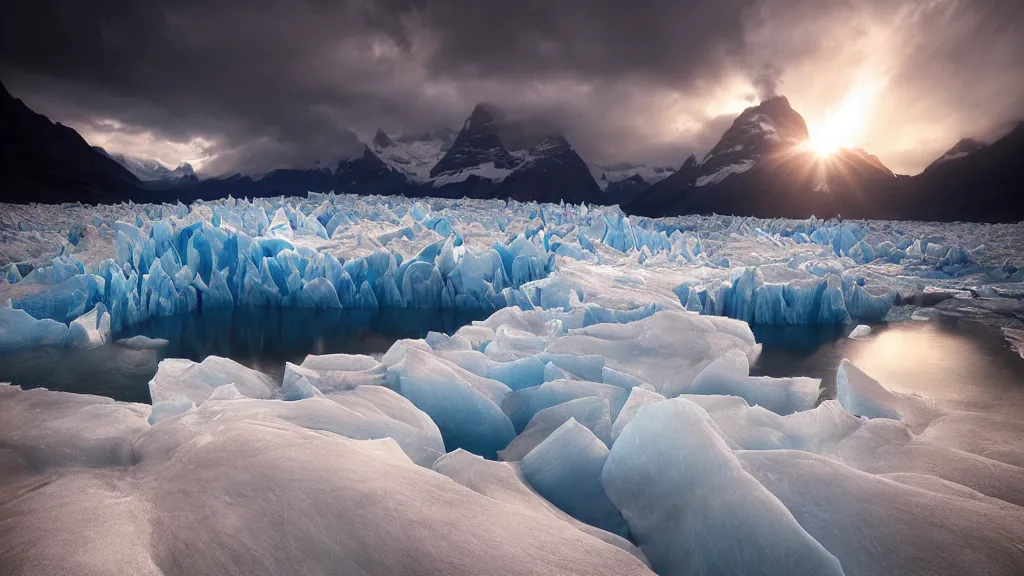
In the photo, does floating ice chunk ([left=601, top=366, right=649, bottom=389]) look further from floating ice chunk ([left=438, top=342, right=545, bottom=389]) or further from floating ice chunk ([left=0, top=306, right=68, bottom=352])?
floating ice chunk ([left=0, top=306, right=68, bottom=352])

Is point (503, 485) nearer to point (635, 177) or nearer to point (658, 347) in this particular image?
point (658, 347)

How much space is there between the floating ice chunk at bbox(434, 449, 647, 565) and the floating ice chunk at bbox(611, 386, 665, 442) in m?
0.65

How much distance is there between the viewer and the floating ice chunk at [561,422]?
9.79 feet

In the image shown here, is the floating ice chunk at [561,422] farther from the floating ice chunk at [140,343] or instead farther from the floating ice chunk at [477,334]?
the floating ice chunk at [140,343]

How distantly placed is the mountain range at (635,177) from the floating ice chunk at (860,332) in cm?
5474

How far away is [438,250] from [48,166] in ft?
223

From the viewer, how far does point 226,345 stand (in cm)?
902

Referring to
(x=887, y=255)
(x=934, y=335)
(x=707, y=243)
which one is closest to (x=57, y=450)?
(x=934, y=335)

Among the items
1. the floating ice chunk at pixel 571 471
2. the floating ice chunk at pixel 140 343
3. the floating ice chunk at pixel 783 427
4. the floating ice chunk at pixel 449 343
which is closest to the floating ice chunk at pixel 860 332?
the floating ice chunk at pixel 783 427

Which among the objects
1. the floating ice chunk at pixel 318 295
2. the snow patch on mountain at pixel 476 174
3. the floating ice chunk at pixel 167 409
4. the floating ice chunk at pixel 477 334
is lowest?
the floating ice chunk at pixel 318 295

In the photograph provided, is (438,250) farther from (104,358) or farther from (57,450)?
(57,450)

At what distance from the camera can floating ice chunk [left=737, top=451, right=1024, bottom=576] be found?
5.88 feet

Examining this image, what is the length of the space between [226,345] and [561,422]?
7916mm

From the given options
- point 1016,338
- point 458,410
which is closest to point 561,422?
point 458,410
